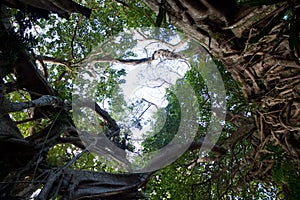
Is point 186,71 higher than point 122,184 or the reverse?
higher

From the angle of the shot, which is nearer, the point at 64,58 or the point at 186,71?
the point at 186,71

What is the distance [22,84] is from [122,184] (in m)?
1.10

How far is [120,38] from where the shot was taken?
1.42m

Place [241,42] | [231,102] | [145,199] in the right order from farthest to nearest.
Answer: [145,199] → [231,102] → [241,42]

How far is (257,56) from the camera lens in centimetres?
122

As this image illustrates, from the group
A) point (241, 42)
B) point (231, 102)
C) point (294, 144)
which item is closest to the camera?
point (241, 42)

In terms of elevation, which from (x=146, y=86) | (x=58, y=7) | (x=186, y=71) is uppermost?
(x=58, y=7)

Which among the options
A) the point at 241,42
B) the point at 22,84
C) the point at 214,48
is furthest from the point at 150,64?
the point at 22,84

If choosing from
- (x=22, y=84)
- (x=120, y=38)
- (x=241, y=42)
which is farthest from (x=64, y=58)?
(x=241, y=42)

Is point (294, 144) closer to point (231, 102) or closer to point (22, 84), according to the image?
point (231, 102)

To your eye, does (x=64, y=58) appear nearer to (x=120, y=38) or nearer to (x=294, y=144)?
(x=120, y=38)

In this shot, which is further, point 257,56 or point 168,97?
point 168,97

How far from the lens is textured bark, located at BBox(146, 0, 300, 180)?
109 centimetres

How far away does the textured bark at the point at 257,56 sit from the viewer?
1093 mm
